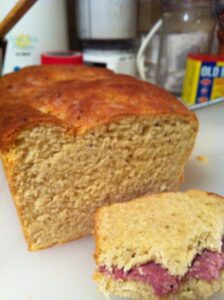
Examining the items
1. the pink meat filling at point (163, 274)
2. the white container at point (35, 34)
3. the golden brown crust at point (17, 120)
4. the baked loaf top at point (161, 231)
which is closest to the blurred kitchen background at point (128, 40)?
the white container at point (35, 34)

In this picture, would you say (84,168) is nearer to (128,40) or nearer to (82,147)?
(82,147)

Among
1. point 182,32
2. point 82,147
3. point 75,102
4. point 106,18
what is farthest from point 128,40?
point 82,147

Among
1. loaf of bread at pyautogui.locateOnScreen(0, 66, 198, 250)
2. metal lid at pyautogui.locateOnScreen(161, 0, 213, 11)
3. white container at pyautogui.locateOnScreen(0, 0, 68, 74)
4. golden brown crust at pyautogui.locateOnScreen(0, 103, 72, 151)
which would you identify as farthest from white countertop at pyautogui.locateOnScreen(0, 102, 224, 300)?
metal lid at pyautogui.locateOnScreen(161, 0, 213, 11)

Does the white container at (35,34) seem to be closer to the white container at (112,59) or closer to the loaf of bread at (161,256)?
the white container at (112,59)

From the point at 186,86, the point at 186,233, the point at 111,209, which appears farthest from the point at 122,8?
the point at 186,233

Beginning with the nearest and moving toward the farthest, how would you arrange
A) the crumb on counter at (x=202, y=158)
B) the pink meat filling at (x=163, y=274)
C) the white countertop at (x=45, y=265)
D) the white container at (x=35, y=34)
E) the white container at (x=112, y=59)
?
the pink meat filling at (x=163, y=274), the white countertop at (x=45, y=265), the crumb on counter at (x=202, y=158), the white container at (x=35, y=34), the white container at (x=112, y=59)

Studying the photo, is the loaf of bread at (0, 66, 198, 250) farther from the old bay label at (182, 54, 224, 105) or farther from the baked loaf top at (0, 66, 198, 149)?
the old bay label at (182, 54, 224, 105)
